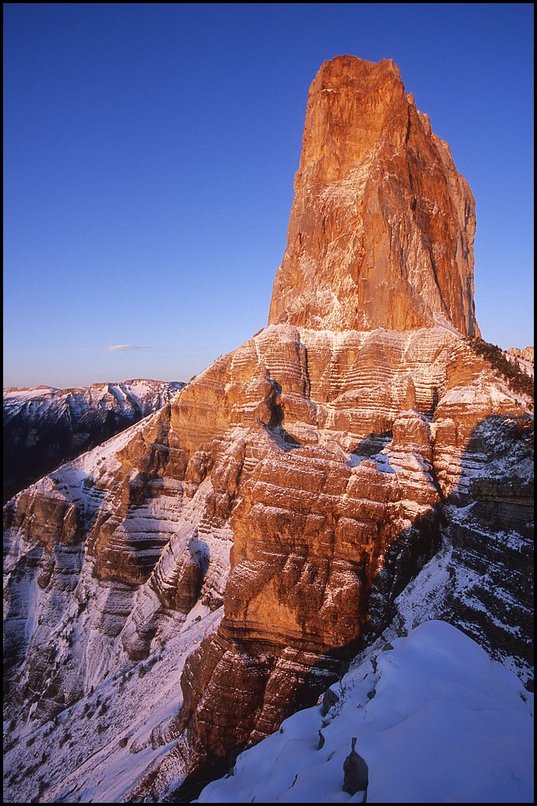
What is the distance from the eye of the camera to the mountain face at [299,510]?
18.1 meters

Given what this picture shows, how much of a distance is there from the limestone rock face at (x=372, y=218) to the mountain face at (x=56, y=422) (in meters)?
73.9

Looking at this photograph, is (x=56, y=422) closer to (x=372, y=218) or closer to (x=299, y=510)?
(x=372, y=218)

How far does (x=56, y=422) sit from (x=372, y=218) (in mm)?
99543

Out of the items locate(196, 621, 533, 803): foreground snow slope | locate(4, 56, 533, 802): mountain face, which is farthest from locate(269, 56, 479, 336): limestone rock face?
locate(196, 621, 533, 803): foreground snow slope

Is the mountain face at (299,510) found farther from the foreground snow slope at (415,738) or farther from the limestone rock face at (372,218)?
the foreground snow slope at (415,738)

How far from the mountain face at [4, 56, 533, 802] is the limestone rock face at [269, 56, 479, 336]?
0.22 m

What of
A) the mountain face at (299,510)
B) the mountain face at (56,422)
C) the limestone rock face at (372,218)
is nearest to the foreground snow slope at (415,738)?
the mountain face at (299,510)

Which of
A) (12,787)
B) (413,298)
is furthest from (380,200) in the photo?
(12,787)

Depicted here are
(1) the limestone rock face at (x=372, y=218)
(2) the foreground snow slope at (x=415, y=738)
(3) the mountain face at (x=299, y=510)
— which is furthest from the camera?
(1) the limestone rock face at (x=372, y=218)

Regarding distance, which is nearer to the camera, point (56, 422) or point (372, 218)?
point (372, 218)

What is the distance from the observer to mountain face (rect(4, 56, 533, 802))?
18125 millimetres

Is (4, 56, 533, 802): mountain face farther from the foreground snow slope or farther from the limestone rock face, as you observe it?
the foreground snow slope

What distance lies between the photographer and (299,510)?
842 inches

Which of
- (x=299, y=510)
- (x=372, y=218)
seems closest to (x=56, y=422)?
(x=372, y=218)
